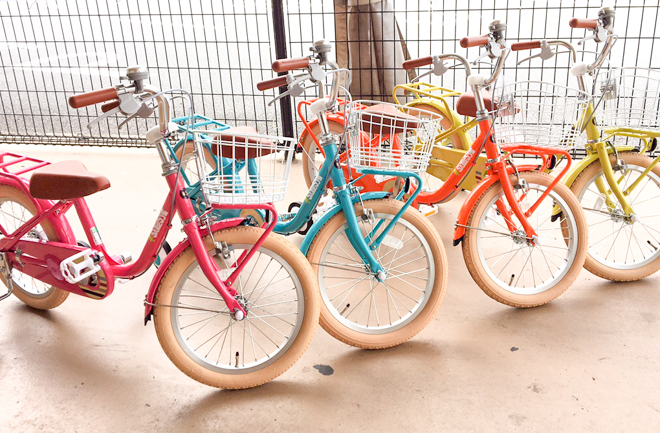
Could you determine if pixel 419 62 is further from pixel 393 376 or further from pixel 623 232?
pixel 623 232

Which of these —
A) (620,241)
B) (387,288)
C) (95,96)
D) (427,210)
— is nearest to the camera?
(95,96)

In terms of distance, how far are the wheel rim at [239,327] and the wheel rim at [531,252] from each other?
2.68ft

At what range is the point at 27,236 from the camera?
88.8 inches

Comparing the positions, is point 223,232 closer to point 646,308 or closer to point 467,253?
point 467,253

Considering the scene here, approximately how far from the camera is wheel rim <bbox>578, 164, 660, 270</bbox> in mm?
2615

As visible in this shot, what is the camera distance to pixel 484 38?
2.31 metres

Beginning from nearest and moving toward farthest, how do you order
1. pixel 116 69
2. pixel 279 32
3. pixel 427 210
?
pixel 427 210, pixel 279 32, pixel 116 69

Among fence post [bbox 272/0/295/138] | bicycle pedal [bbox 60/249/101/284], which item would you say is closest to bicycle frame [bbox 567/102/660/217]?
bicycle pedal [bbox 60/249/101/284]

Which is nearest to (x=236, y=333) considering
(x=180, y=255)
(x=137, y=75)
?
(x=180, y=255)

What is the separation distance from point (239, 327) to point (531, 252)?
1.36 m

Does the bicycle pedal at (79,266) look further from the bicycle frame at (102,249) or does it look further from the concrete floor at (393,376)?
the concrete floor at (393,376)

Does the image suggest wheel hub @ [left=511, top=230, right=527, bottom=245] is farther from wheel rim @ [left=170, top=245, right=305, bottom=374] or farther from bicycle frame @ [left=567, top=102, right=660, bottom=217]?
wheel rim @ [left=170, top=245, right=305, bottom=374]

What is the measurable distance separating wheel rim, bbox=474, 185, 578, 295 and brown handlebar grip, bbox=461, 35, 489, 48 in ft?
1.93

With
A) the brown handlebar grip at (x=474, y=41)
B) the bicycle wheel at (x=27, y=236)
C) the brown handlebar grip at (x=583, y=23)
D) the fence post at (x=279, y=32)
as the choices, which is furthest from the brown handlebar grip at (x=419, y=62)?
the fence post at (x=279, y=32)
